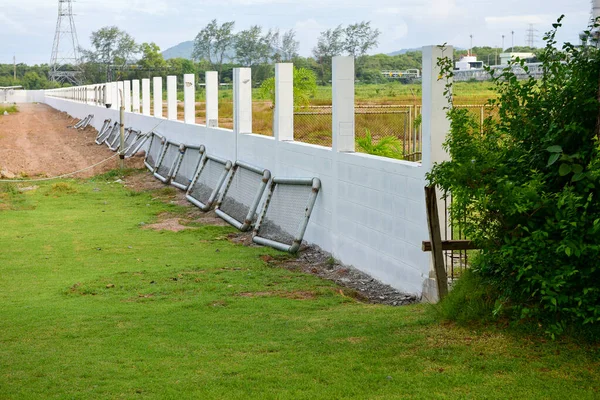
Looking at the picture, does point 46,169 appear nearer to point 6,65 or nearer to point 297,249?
point 297,249

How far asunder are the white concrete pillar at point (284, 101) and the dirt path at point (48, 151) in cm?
1239

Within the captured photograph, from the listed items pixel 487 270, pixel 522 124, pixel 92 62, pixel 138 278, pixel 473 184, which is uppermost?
pixel 92 62

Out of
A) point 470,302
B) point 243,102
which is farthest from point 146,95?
point 470,302

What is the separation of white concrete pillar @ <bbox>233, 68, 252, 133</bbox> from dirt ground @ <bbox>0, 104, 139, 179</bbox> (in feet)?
28.8

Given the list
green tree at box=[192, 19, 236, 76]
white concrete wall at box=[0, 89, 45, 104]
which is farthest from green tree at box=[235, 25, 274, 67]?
white concrete wall at box=[0, 89, 45, 104]

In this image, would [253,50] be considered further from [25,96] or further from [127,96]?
[25,96]

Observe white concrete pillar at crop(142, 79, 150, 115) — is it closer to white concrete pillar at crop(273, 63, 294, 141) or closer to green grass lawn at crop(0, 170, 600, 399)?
white concrete pillar at crop(273, 63, 294, 141)

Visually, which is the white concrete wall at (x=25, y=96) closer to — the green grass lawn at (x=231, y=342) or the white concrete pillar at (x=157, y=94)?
the white concrete pillar at (x=157, y=94)

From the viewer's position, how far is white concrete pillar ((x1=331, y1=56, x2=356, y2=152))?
11.7 m

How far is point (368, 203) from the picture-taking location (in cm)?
1077

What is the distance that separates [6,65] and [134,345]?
7140 inches

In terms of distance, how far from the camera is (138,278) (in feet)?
34.5

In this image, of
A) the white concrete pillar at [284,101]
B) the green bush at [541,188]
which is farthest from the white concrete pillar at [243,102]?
the green bush at [541,188]

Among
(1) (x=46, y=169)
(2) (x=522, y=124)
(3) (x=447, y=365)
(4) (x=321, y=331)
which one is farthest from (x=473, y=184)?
(1) (x=46, y=169)
